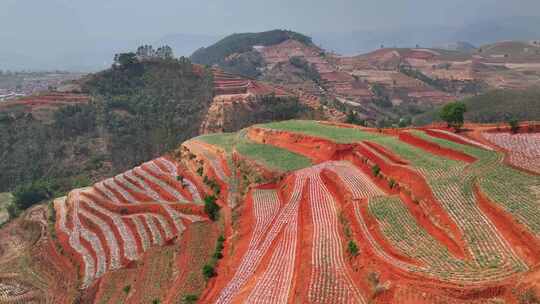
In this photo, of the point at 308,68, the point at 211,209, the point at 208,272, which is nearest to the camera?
the point at 208,272

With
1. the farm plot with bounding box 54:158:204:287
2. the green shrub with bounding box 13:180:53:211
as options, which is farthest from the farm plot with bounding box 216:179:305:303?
the green shrub with bounding box 13:180:53:211

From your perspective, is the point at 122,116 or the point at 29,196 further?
the point at 122,116

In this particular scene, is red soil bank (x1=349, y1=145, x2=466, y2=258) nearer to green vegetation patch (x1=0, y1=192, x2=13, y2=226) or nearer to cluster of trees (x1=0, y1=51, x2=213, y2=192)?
cluster of trees (x1=0, y1=51, x2=213, y2=192)

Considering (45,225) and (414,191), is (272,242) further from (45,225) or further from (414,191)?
(45,225)

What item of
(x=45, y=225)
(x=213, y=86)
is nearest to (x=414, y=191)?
(x=45, y=225)

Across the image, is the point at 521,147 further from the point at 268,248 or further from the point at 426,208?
the point at 268,248

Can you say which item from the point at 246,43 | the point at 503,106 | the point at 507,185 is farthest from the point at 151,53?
the point at 507,185
